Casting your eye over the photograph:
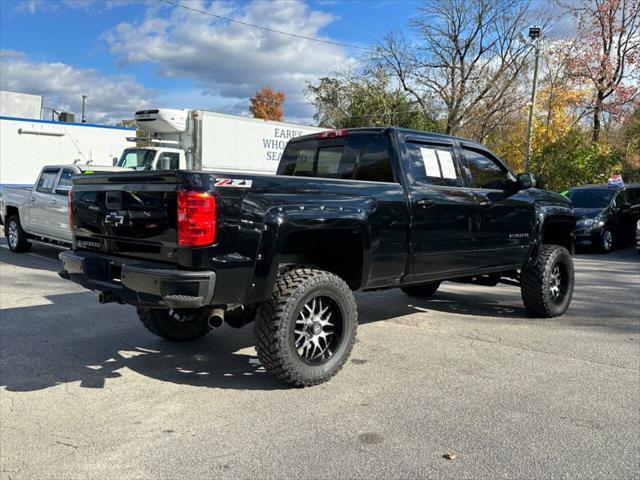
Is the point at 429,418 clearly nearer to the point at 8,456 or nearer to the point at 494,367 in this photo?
the point at 494,367

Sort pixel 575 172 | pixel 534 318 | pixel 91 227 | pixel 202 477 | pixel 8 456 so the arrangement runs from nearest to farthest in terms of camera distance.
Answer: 1. pixel 202 477
2. pixel 8 456
3. pixel 91 227
4. pixel 534 318
5. pixel 575 172

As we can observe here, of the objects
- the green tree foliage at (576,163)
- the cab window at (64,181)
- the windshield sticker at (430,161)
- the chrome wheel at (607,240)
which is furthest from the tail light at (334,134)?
the green tree foliage at (576,163)

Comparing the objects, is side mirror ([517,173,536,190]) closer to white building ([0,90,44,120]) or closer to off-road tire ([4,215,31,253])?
off-road tire ([4,215,31,253])

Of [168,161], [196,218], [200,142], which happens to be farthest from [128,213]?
[200,142]

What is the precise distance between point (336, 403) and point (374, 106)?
34586mm

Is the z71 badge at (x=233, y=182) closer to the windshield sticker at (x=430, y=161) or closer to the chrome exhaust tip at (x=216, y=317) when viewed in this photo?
the chrome exhaust tip at (x=216, y=317)

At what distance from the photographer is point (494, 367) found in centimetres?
495

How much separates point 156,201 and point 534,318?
4.88 meters

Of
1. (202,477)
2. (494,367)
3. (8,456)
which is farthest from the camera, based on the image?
(494,367)

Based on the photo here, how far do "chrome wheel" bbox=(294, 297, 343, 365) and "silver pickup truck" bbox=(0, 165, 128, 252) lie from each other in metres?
6.88

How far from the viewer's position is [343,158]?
5.61 metres

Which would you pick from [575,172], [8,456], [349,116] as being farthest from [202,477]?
[349,116]

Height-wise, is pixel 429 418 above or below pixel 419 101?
below

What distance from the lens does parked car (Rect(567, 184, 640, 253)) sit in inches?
569
